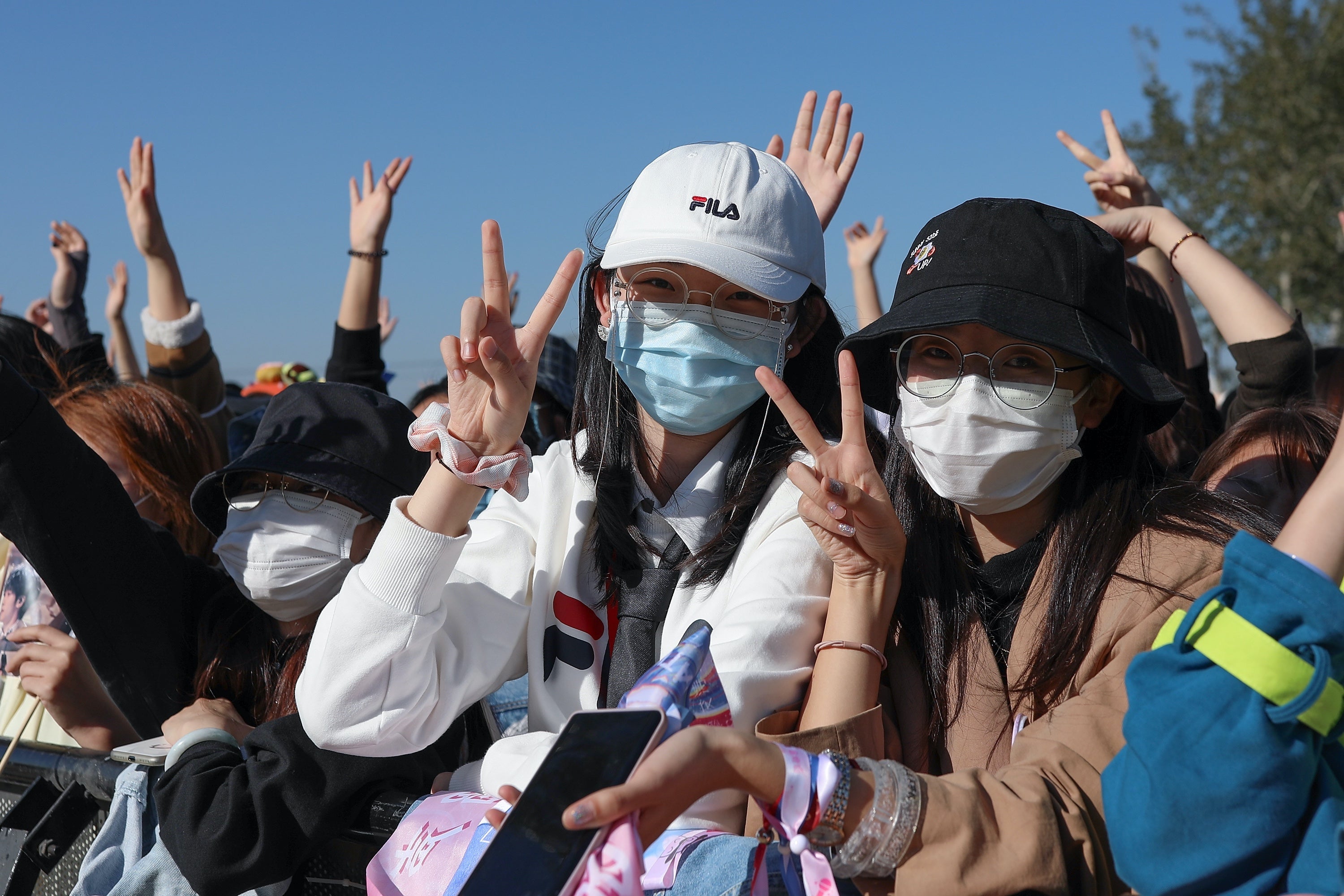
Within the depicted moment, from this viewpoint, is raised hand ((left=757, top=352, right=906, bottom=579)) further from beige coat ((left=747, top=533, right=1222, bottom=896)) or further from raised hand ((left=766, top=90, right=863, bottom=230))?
raised hand ((left=766, top=90, right=863, bottom=230))

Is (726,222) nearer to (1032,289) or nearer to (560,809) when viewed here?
(1032,289)

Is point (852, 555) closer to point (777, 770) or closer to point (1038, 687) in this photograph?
point (1038, 687)

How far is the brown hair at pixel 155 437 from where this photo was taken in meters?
3.38

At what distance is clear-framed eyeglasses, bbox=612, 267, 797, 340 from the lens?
8.11 ft

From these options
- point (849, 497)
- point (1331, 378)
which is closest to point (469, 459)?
point (849, 497)

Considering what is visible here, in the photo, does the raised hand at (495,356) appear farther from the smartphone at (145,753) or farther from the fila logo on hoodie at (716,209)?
the smartphone at (145,753)

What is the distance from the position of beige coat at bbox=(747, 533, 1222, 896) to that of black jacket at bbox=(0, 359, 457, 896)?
85cm

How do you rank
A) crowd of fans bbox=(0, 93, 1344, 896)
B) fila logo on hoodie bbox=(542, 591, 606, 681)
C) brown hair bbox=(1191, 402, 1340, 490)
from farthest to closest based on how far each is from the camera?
brown hair bbox=(1191, 402, 1340, 490), fila logo on hoodie bbox=(542, 591, 606, 681), crowd of fans bbox=(0, 93, 1344, 896)

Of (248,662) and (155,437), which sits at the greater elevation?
(155,437)

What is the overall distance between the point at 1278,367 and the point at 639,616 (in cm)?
236

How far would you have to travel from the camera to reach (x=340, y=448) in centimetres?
277

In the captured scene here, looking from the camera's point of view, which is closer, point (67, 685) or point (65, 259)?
point (67, 685)

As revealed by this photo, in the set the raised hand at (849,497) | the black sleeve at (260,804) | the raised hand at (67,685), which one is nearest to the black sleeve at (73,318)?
the raised hand at (67,685)

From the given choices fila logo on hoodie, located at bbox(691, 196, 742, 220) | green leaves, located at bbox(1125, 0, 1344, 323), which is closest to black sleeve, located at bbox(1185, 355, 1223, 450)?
fila logo on hoodie, located at bbox(691, 196, 742, 220)
